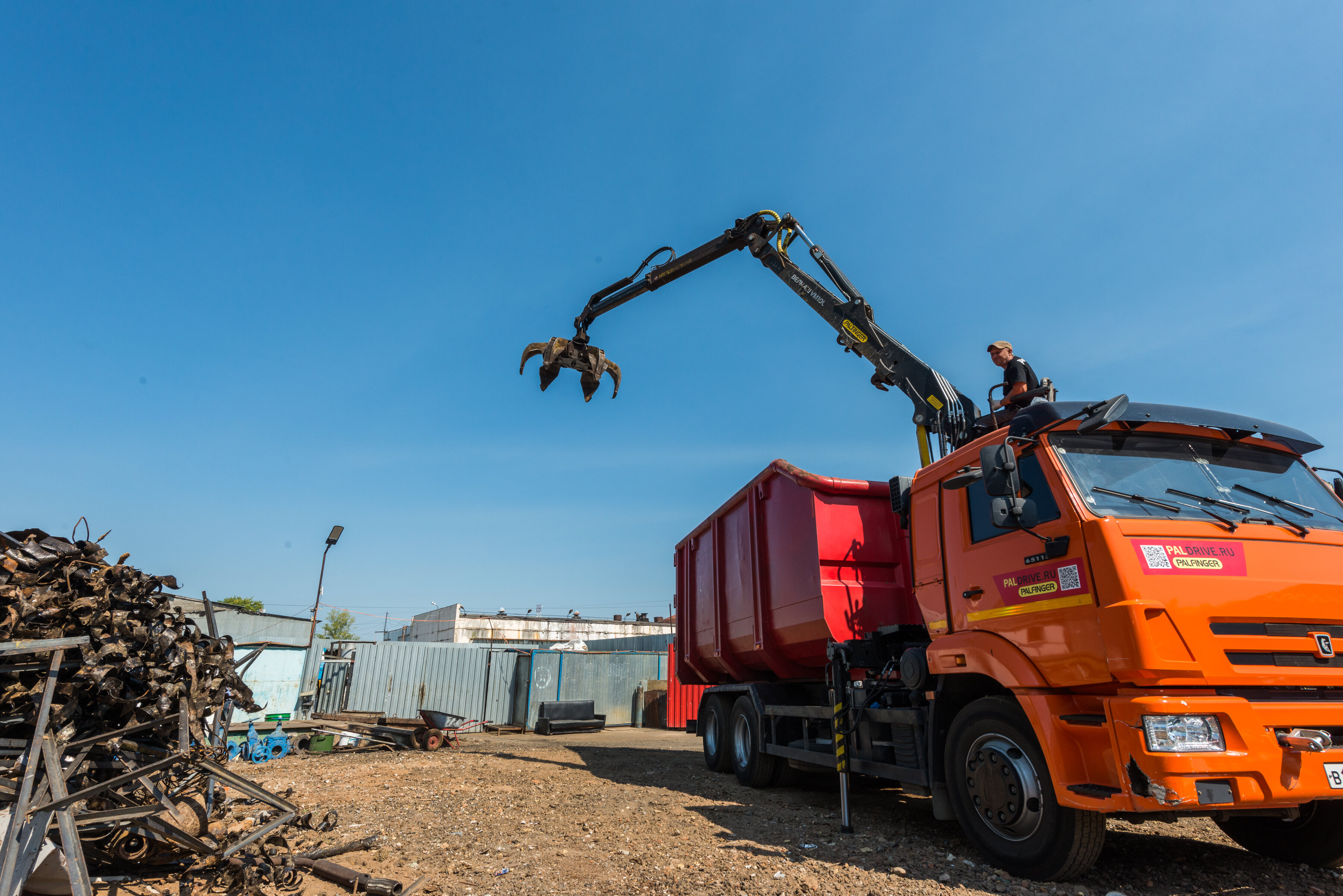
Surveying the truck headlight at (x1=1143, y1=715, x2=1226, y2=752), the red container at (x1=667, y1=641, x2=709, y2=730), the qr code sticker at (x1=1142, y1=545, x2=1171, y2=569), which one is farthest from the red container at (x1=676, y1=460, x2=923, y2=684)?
the red container at (x1=667, y1=641, x2=709, y2=730)

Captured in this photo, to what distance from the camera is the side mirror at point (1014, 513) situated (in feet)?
13.6

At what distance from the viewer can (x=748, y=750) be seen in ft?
26.9

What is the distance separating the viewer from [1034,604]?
4125mm

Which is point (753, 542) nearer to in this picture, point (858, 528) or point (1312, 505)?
point (858, 528)

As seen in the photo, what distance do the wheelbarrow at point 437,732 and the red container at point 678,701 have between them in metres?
6.39

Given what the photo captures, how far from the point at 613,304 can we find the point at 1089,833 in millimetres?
7272

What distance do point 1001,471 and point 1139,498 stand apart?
0.74 m

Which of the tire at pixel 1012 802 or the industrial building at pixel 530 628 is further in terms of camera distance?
the industrial building at pixel 530 628

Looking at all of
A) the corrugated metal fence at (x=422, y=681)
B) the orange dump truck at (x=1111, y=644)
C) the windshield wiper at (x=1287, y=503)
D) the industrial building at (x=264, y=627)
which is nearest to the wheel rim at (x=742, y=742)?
the orange dump truck at (x=1111, y=644)

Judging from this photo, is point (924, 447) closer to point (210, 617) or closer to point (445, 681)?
point (210, 617)

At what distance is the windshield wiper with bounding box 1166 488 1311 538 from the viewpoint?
12.9 feet

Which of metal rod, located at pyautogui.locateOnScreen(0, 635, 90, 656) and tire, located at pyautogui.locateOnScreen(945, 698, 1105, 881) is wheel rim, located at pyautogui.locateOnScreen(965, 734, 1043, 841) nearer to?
tire, located at pyautogui.locateOnScreen(945, 698, 1105, 881)

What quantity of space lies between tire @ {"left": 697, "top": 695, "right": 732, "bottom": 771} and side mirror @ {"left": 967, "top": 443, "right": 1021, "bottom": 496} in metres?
5.87

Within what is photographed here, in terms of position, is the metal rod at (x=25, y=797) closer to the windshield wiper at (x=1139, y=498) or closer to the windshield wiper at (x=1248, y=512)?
the windshield wiper at (x=1139, y=498)
